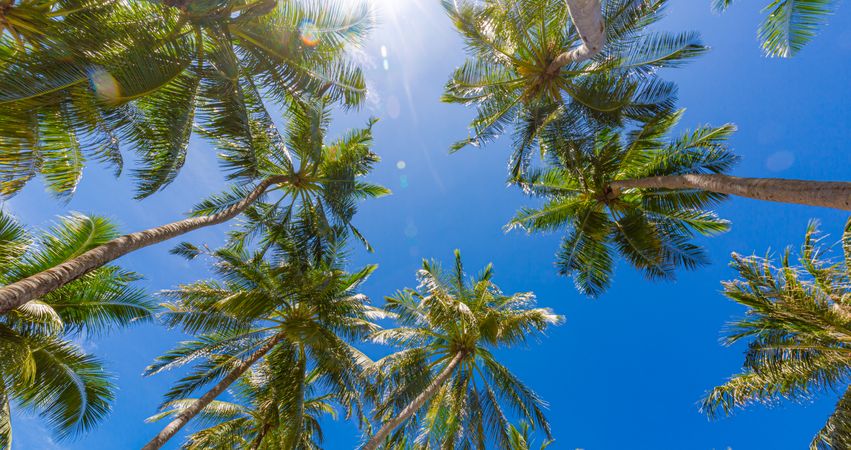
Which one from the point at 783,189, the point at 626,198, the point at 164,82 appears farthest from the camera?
the point at 626,198

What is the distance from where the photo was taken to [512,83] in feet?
30.7

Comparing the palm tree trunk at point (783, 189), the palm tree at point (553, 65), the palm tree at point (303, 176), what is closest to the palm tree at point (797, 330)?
the palm tree trunk at point (783, 189)

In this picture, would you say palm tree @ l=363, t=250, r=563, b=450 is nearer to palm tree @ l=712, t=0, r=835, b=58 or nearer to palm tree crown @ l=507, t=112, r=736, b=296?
palm tree crown @ l=507, t=112, r=736, b=296

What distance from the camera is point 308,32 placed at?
7266mm

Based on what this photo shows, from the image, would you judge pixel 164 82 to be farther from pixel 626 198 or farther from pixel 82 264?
pixel 626 198

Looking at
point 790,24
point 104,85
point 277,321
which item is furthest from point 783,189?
point 277,321

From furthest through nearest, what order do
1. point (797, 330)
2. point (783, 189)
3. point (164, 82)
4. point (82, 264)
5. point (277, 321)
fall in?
1. point (277, 321)
2. point (797, 330)
3. point (164, 82)
4. point (783, 189)
5. point (82, 264)

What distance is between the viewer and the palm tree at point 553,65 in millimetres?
7992

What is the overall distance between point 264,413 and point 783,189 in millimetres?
12551

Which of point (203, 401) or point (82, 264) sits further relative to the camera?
point (203, 401)

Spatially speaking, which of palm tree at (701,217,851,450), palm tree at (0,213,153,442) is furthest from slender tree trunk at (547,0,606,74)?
palm tree at (0,213,153,442)

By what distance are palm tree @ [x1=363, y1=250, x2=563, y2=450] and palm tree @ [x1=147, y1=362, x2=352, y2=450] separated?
1743 millimetres

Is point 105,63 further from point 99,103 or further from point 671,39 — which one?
point 671,39

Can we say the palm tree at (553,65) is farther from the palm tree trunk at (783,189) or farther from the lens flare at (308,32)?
the lens flare at (308,32)
